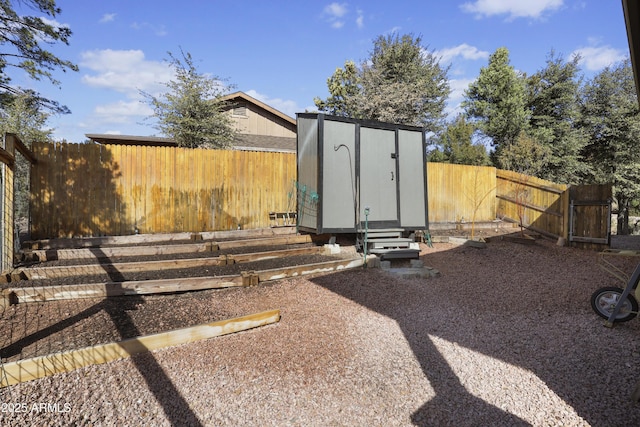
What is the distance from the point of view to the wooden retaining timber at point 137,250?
228 inches

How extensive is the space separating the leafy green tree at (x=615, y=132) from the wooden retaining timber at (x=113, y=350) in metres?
22.3

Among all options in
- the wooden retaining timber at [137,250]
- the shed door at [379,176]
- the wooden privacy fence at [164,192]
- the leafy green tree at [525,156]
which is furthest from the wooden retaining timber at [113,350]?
the leafy green tree at [525,156]

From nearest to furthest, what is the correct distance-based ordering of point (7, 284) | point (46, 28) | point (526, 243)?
point (7, 284)
point (526, 243)
point (46, 28)

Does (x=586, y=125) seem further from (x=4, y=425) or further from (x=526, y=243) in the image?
(x=4, y=425)

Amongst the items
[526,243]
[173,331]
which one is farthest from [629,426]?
[526,243]

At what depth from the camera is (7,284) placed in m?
4.37

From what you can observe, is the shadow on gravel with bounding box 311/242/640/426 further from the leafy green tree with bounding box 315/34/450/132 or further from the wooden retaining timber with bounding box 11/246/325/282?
the leafy green tree with bounding box 315/34/450/132

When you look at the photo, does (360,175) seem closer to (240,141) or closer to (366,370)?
(366,370)

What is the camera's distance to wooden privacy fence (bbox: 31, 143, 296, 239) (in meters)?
7.22

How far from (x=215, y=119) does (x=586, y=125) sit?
21708mm

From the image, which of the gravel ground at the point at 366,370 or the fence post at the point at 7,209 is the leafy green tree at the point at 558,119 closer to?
the gravel ground at the point at 366,370

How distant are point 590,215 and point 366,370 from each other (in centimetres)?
890

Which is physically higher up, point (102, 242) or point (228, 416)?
point (102, 242)

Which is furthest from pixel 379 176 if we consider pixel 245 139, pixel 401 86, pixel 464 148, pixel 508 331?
pixel 401 86
